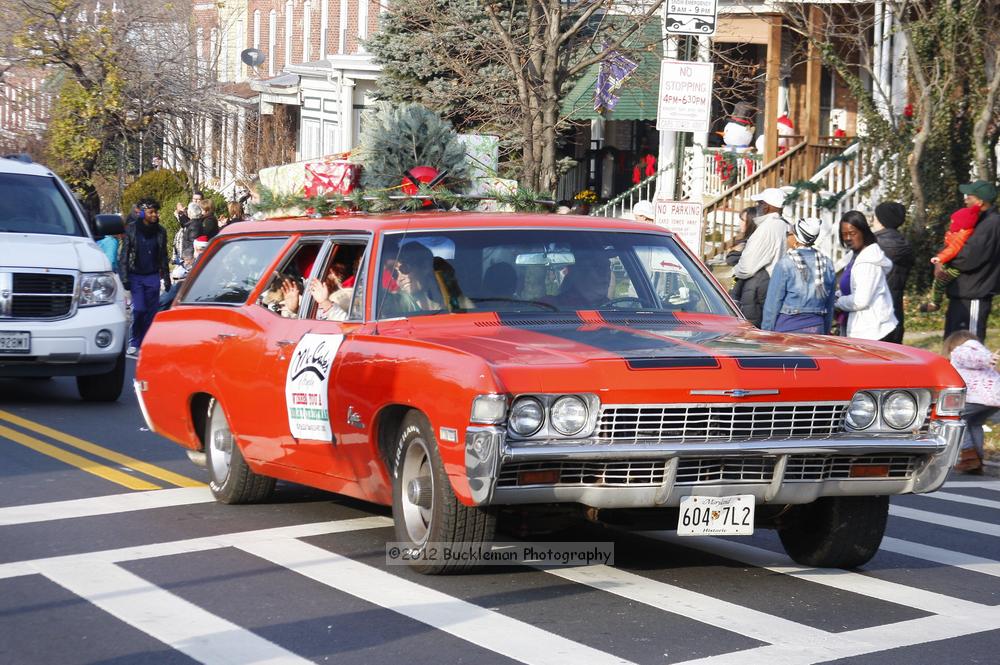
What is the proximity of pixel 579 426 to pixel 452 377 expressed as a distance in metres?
0.57

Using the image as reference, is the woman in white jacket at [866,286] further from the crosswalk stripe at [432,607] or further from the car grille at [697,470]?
the crosswalk stripe at [432,607]

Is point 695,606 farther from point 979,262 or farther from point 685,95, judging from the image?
point 979,262

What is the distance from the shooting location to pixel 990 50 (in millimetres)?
20578

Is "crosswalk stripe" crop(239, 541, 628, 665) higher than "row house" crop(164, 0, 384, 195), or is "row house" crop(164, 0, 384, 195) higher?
"row house" crop(164, 0, 384, 195)

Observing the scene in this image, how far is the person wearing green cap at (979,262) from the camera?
14.5 metres

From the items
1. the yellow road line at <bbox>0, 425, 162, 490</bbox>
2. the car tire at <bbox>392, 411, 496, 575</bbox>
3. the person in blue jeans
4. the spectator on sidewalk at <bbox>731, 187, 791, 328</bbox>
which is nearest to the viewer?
the car tire at <bbox>392, 411, 496, 575</bbox>

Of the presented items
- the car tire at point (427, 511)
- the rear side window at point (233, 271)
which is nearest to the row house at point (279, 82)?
the rear side window at point (233, 271)

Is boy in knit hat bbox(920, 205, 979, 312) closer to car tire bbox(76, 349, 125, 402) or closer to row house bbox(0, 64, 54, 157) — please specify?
car tire bbox(76, 349, 125, 402)

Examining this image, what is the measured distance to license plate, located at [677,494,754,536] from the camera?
6625 mm

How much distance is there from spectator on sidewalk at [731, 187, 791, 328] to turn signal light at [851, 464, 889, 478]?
6264 mm

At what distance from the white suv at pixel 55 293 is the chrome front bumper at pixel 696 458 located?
8160mm

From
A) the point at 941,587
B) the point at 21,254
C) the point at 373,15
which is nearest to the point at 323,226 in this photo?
the point at 941,587

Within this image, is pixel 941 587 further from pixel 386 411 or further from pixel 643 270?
pixel 386 411

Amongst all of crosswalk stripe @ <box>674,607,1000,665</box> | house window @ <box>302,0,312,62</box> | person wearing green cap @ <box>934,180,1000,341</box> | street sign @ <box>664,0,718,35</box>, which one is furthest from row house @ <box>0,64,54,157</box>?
crosswalk stripe @ <box>674,607,1000,665</box>
